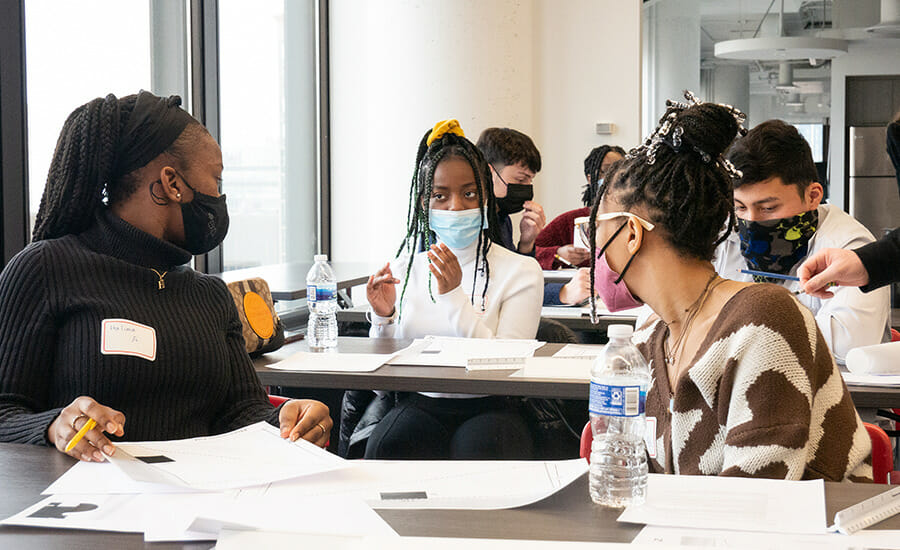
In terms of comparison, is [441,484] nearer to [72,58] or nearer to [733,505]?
[733,505]

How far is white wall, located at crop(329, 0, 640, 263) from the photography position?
234 inches

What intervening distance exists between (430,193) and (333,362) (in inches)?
29.8

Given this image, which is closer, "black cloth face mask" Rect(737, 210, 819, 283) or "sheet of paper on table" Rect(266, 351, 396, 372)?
"sheet of paper on table" Rect(266, 351, 396, 372)

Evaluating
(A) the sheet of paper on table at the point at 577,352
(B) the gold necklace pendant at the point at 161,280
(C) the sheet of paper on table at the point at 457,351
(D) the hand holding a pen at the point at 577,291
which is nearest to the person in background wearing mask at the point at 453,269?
(C) the sheet of paper on table at the point at 457,351

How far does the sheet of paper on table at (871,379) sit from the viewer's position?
227 cm

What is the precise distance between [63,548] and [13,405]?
656 mm

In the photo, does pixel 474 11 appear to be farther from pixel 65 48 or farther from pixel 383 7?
pixel 65 48

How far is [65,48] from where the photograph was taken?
3.62m

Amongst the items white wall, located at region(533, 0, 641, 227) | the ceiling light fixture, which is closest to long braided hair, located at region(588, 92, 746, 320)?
white wall, located at region(533, 0, 641, 227)

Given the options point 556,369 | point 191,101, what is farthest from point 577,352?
→ point 191,101

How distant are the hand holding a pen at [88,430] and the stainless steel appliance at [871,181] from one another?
34.3ft

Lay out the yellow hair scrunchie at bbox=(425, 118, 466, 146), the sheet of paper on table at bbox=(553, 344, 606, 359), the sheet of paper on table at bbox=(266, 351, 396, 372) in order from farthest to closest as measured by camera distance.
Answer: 1. the yellow hair scrunchie at bbox=(425, 118, 466, 146)
2. the sheet of paper on table at bbox=(553, 344, 606, 359)
3. the sheet of paper on table at bbox=(266, 351, 396, 372)

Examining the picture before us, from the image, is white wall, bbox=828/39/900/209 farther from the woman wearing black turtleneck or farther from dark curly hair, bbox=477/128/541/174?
the woman wearing black turtleneck

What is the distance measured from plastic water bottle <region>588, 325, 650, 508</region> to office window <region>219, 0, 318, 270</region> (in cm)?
342
